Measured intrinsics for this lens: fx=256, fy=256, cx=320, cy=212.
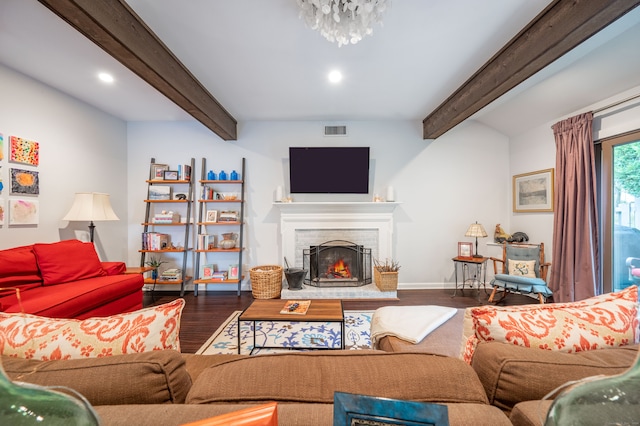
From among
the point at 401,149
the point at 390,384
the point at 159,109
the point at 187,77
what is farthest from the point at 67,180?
the point at 401,149

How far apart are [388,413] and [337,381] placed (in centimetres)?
32

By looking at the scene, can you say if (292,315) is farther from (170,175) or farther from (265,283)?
→ (170,175)

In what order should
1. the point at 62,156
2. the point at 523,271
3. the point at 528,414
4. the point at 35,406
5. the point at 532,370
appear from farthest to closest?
the point at 523,271 → the point at 62,156 → the point at 532,370 → the point at 528,414 → the point at 35,406

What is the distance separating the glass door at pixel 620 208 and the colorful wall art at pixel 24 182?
6258 millimetres

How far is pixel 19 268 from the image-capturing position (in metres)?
2.24

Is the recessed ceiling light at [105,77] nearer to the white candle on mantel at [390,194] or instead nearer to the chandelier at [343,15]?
the chandelier at [343,15]

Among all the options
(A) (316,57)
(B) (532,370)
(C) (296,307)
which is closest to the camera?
(B) (532,370)

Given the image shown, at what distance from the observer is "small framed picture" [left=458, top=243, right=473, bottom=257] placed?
3854 millimetres

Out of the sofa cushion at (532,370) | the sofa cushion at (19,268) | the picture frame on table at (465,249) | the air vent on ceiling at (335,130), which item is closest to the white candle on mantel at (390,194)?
the air vent on ceiling at (335,130)

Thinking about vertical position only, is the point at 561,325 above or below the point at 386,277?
above

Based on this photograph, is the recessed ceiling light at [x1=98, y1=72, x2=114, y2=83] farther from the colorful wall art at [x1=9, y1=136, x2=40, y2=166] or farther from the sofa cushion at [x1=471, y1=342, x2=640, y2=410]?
the sofa cushion at [x1=471, y1=342, x2=640, y2=410]

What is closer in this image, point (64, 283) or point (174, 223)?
point (64, 283)

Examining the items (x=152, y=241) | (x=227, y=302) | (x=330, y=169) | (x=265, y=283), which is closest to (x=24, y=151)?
(x=152, y=241)

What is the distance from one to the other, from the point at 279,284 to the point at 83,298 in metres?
2.12
